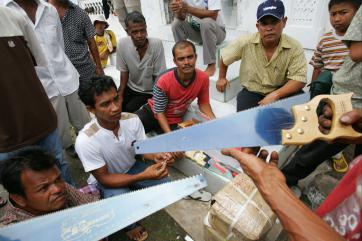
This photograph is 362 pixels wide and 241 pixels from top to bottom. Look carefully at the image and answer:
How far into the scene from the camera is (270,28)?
266 centimetres

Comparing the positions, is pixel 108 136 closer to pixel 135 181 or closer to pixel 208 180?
pixel 135 181

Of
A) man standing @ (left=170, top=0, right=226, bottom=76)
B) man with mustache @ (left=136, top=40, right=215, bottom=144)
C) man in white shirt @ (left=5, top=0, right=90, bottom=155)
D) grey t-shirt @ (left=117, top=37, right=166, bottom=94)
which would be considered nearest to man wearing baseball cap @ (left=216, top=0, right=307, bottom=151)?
man with mustache @ (left=136, top=40, right=215, bottom=144)

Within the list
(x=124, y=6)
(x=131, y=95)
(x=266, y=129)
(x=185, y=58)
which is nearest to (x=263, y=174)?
(x=266, y=129)

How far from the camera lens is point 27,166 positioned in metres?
1.62

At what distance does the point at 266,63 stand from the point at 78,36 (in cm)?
250

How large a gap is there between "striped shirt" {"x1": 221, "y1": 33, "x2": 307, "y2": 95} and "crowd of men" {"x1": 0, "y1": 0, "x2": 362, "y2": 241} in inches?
0.5

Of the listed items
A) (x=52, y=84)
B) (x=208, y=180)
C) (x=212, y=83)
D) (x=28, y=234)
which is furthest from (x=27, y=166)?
(x=212, y=83)

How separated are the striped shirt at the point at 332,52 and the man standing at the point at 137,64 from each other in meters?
2.04

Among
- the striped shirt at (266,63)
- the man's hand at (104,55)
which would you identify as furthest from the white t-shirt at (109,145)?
the man's hand at (104,55)

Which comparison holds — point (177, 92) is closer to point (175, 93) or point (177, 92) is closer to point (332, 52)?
point (175, 93)

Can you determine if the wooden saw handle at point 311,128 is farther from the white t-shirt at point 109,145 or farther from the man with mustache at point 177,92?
the man with mustache at point 177,92

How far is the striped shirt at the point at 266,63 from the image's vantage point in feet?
9.16

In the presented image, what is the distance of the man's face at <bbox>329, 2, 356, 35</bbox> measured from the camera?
2271mm

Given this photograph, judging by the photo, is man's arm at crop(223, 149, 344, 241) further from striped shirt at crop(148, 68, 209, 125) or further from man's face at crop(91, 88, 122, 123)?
striped shirt at crop(148, 68, 209, 125)
